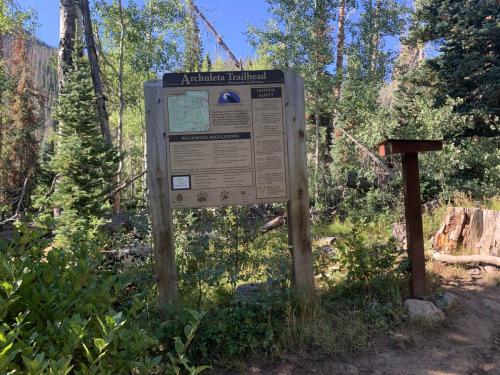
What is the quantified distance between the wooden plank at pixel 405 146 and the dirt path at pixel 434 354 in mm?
1544

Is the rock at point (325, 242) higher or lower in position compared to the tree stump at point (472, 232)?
lower

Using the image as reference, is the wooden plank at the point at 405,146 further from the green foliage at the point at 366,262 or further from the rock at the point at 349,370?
the rock at the point at 349,370

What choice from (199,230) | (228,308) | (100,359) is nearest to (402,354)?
(228,308)

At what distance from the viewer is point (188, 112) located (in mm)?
3705

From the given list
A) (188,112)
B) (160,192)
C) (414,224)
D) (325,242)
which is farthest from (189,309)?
(325,242)

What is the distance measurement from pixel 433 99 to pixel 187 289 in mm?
11138

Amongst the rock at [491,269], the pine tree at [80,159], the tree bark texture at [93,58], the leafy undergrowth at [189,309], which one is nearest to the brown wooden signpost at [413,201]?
the leafy undergrowth at [189,309]

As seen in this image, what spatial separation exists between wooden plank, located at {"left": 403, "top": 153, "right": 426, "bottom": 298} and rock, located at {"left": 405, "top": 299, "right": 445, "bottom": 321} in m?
0.23

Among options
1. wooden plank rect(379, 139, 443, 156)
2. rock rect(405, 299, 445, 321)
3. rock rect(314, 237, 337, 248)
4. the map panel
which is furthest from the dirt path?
rock rect(314, 237, 337, 248)

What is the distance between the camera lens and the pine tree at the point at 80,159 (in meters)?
7.29

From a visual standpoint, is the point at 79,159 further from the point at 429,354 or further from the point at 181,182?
the point at 429,354

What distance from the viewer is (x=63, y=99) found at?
7.84m

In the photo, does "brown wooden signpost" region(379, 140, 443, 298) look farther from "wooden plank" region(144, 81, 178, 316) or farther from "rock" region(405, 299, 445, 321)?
"wooden plank" region(144, 81, 178, 316)

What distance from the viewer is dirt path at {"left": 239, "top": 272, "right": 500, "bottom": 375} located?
125 inches
